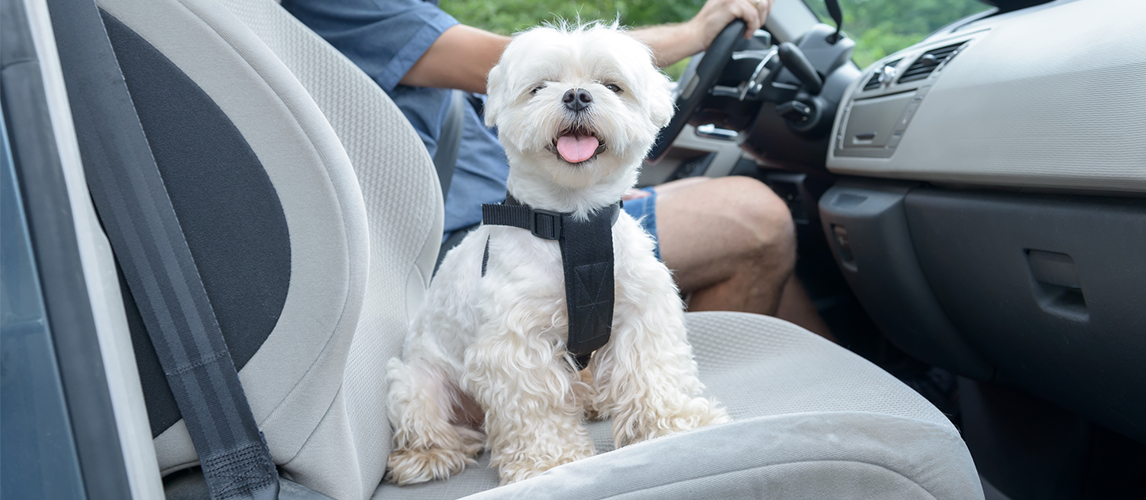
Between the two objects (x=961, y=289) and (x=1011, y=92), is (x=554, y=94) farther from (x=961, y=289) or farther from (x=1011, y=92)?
(x=961, y=289)

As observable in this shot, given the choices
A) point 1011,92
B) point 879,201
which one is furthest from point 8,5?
point 879,201

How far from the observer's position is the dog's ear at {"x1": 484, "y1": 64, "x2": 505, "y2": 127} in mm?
1481

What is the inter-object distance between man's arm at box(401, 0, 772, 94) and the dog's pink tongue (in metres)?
0.71

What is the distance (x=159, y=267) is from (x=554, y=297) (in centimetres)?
69

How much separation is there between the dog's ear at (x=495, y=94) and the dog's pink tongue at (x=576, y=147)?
0.60 feet

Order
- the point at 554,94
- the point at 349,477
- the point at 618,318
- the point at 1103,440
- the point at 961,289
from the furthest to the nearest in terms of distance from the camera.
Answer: the point at 1103,440 < the point at 961,289 < the point at 618,318 < the point at 554,94 < the point at 349,477

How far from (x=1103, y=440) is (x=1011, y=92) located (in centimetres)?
104

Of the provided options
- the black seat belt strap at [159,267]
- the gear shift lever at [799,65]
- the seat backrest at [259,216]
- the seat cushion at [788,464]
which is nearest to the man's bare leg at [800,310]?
the gear shift lever at [799,65]

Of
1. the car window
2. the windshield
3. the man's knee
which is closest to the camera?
the man's knee

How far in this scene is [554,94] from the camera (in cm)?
136

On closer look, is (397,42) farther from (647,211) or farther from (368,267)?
(368,267)

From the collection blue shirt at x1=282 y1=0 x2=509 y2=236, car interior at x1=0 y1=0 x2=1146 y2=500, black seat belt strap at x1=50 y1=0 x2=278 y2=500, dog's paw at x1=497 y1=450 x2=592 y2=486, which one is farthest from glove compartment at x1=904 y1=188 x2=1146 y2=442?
black seat belt strap at x1=50 y1=0 x2=278 y2=500

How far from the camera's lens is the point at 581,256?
1370 mm

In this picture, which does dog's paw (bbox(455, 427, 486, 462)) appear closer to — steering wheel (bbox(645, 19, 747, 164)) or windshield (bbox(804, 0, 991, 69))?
steering wheel (bbox(645, 19, 747, 164))
